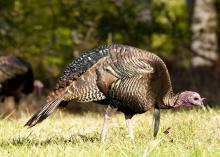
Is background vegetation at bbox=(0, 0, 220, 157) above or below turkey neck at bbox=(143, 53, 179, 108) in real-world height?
below

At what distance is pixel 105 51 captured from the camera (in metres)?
6.73

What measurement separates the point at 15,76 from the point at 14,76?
6 centimetres

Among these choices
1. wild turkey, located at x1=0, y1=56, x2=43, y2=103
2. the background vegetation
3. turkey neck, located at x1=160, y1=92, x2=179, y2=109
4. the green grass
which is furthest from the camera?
the background vegetation

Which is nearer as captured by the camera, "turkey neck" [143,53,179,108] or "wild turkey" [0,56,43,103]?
"turkey neck" [143,53,179,108]

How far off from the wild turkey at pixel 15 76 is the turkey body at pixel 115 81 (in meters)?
5.52

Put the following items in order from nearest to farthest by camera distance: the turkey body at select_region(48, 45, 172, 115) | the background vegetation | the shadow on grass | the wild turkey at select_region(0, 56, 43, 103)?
1. the turkey body at select_region(48, 45, 172, 115)
2. the shadow on grass
3. the wild turkey at select_region(0, 56, 43, 103)
4. the background vegetation

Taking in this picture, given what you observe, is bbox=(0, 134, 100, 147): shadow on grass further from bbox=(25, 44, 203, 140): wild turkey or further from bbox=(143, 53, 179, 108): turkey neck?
bbox=(143, 53, 179, 108): turkey neck

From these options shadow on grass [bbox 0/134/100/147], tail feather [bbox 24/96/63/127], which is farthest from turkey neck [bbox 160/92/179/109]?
tail feather [bbox 24/96/63/127]

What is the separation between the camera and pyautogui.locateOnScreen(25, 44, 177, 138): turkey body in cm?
653

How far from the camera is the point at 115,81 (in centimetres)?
653

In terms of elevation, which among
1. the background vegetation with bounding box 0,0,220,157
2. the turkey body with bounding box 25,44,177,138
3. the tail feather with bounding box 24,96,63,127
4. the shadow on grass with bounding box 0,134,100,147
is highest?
the turkey body with bounding box 25,44,177,138

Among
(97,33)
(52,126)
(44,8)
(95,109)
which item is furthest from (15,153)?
(44,8)

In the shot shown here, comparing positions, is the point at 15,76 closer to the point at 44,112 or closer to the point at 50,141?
the point at 50,141

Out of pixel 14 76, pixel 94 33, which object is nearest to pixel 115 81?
pixel 14 76
